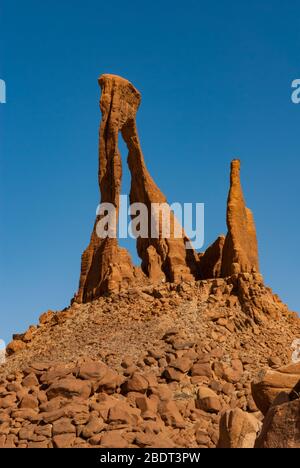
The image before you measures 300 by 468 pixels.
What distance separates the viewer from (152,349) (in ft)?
82.5

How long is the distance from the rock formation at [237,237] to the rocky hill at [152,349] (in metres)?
0.07

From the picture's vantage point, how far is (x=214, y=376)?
2367cm

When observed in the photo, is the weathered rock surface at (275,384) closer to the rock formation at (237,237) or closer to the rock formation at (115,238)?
the rock formation at (237,237)

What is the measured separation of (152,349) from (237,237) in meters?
8.76

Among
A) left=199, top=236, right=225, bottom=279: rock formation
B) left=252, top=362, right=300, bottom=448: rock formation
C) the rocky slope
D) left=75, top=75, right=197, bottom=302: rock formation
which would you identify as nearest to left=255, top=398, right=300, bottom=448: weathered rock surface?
left=252, top=362, right=300, bottom=448: rock formation

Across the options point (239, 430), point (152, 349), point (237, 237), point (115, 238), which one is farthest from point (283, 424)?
point (115, 238)

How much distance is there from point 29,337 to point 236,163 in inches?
591

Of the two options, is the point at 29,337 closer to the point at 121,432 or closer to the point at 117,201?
the point at 117,201

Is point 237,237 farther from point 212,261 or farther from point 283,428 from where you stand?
point 283,428

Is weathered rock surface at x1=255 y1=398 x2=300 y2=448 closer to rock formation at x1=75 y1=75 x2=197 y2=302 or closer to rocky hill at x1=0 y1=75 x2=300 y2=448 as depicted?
rocky hill at x1=0 y1=75 x2=300 y2=448

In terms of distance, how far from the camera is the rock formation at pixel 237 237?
30.4 m

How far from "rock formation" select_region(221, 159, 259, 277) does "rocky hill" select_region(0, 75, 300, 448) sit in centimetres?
7

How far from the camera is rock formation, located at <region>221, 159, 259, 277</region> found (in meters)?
30.4
